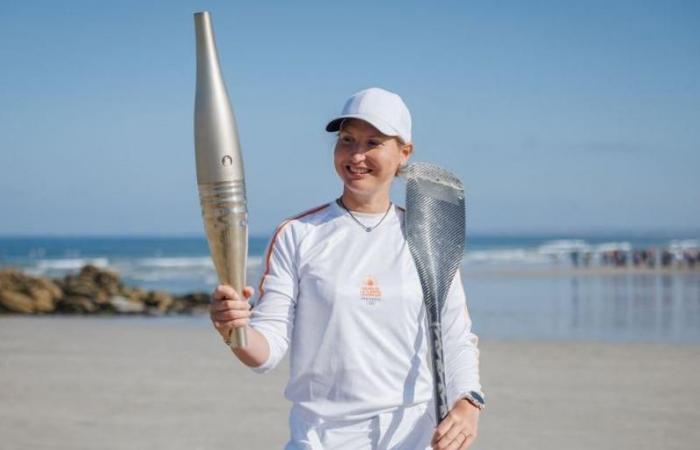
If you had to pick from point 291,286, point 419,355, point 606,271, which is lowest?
point 606,271

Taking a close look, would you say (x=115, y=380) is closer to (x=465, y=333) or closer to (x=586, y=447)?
(x=586, y=447)

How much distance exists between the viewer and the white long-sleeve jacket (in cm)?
270

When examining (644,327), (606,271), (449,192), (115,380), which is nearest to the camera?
(449,192)

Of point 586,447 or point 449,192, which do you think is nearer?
point 449,192

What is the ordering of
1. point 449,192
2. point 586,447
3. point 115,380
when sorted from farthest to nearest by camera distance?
point 115,380 → point 586,447 → point 449,192

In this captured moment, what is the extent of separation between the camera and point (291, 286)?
8.96 ft

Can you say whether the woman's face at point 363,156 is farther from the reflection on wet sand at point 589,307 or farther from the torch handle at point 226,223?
the reflection on wet sand at point 589,307

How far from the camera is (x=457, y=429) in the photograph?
8.79 feet

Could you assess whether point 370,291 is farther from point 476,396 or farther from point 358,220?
point 476,396

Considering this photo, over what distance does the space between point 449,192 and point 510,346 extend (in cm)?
896

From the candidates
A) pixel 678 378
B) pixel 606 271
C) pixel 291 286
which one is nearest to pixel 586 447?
pixel 678 378

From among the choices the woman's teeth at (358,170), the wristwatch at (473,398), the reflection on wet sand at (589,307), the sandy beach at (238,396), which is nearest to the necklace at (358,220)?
the woman's teeth at (358,170)

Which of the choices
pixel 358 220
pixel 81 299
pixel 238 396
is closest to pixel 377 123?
pixel 358 220

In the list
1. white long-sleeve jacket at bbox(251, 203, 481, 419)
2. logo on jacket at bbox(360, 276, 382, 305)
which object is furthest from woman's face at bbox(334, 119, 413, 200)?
logo on jacket at bbox(360, 276, 382, 305)
